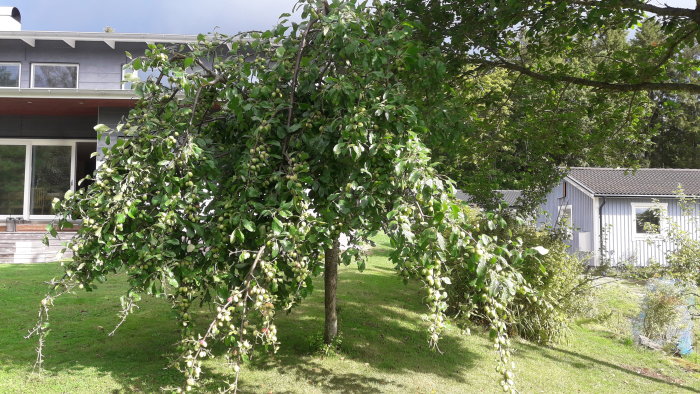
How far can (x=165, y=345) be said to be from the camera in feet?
20.3

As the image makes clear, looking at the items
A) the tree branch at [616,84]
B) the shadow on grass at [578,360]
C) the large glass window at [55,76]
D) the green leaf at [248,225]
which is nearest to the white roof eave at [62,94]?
the large glass window at [55,76]

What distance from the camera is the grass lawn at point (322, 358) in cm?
525

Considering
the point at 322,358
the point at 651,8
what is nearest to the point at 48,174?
the point at 322,358

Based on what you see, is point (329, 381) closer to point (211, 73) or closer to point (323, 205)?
point (323, 205)

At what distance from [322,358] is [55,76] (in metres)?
14.8

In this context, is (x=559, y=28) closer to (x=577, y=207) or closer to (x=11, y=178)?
(x=577, y=207)

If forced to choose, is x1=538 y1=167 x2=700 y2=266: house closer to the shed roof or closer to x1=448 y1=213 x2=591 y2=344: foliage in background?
the shed roof

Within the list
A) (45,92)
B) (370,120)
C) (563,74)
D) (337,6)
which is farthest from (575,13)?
(45,92)

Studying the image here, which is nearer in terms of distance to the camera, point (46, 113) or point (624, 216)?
point (46, 113)

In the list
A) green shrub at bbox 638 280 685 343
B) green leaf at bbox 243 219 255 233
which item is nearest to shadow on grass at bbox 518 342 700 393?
green shrub at bbox 638 280 685 343

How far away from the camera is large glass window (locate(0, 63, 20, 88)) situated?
15516 mm

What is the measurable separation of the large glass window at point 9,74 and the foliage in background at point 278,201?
14.9 metres

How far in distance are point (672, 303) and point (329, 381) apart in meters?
6.77

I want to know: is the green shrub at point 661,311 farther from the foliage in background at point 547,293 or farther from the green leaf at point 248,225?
the green leaf at point 248,225
